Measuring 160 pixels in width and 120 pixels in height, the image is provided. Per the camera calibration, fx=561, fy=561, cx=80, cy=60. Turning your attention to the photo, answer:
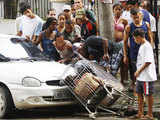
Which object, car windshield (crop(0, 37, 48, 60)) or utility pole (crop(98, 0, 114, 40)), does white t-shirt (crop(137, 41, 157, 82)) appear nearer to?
car windshield (crop(0, 37, 48, 60))

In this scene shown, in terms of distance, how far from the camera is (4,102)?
34.4 feet

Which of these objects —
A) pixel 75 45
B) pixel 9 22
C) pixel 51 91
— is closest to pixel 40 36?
pixel 75 45

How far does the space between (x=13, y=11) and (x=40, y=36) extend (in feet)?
27.0

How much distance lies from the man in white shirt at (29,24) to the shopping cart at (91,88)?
3025mm

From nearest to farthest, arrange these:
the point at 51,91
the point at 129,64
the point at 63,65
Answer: the point at 51,91
the point at 63,65
the point at 129,64

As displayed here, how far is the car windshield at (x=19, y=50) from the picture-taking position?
1142cm

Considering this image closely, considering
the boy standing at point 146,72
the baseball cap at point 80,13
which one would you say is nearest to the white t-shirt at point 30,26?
the baseball cap at point 80,13

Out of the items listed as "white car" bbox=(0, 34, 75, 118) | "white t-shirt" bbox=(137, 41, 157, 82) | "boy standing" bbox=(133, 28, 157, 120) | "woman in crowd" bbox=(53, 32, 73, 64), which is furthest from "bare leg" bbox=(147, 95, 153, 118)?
"woman in crowd" bbox=(53, 32, 73, 64)

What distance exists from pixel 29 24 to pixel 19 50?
6.72 ft

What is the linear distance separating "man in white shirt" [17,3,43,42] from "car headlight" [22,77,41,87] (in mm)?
3031

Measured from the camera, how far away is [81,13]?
1309cm

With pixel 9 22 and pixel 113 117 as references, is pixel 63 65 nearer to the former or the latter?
pixel 113 117

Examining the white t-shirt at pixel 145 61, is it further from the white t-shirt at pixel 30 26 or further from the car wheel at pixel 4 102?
the white t-shirt at pixel 30 26

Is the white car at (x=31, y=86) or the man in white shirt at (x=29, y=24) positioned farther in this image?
the man in white shirt at (x=29, y=24)
